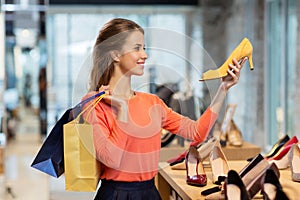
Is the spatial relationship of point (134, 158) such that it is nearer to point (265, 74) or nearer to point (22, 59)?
point (22, 59)

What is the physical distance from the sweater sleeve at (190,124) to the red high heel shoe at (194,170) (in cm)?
24

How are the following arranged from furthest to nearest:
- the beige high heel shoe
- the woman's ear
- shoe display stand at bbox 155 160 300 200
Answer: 1. the beige high heel shoe
2. shoe display stand at bbox 155 160 300 200
3. the woman's ear

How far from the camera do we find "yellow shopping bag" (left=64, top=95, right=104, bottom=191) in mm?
2047

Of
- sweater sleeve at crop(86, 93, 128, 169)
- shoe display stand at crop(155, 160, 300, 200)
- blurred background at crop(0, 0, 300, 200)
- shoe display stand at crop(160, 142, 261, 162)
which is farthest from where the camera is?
blurred background at crop(0, 0, 300, 200)

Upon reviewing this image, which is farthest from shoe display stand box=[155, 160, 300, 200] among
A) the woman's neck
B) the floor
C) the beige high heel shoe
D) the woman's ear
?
the floor

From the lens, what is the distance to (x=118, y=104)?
2074 millimetres

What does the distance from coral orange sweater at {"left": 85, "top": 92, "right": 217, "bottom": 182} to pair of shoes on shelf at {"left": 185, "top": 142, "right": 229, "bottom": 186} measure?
35cm

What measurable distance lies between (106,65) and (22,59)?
5364 millimetres

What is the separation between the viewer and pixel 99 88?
2.14 m

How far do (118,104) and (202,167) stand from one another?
703 millimetres

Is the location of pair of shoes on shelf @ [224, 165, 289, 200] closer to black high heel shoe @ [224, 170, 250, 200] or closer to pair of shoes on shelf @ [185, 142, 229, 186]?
black high heel shoe @ [224, 170, 250, 200]

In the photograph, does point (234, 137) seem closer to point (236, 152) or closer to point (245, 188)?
point (236, 152)

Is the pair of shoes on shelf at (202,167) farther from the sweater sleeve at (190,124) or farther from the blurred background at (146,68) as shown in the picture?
the blurred background at (146,68)

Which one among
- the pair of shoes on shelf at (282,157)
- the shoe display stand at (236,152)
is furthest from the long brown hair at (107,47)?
the shoe display stand at (236,152)
